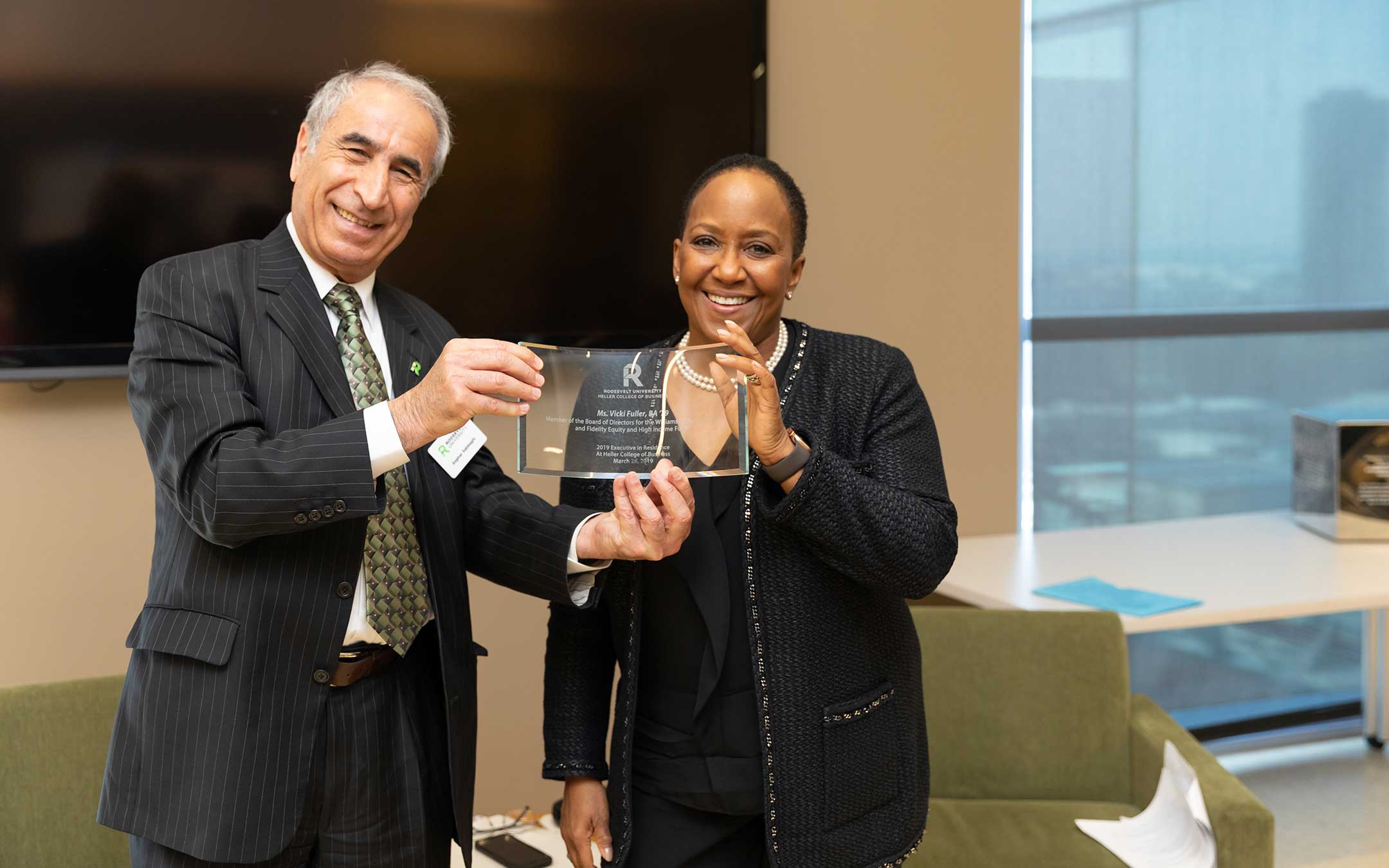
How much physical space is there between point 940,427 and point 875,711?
2035 millimetres

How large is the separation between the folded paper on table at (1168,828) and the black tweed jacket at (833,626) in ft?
2.81

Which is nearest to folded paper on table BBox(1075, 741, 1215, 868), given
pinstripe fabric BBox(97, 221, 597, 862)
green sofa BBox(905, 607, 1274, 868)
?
green sofa BBox(905, 607, 1274, 868)

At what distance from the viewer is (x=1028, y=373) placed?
3809mm

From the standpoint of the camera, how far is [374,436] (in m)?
1.41

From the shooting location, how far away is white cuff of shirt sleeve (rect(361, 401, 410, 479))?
1.41 m

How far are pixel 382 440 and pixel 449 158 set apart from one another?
5.12ft

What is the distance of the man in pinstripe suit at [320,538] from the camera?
1405 mm

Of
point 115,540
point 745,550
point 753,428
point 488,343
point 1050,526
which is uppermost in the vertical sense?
point 488,343

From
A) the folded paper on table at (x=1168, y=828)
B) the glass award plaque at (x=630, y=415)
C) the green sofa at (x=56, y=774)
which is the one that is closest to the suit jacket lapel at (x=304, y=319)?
the glass award plaque at (x=630, y=415)

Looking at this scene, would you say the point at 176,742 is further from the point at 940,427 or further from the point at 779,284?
the point at 940,427

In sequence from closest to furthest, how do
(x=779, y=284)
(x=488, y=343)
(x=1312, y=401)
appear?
(x=488, y=343) → (x=779, y=284) → (x=1312, y=401)

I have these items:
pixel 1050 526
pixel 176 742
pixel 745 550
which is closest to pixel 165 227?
pixel 176 742

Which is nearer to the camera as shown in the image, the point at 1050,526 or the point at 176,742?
the point at 176,742

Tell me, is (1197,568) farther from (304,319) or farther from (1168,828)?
(304,319)
